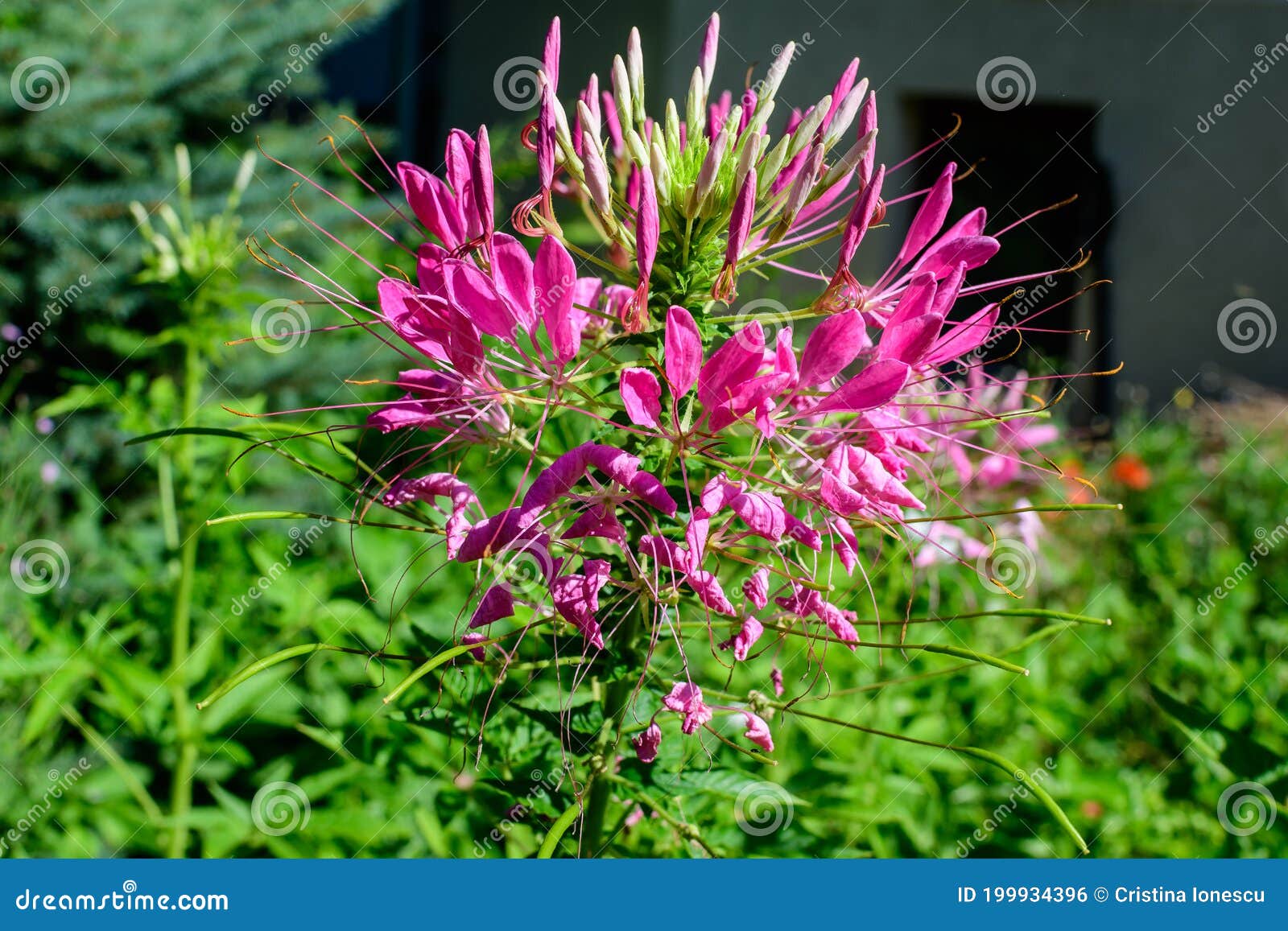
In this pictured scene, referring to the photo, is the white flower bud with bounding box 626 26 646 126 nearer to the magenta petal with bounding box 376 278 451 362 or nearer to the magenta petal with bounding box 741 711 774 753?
the magenta petal with bounding box 376 278 451 362

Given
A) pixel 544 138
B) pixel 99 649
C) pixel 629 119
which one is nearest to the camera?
pixel 544 138

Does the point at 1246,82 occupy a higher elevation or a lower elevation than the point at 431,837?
higher

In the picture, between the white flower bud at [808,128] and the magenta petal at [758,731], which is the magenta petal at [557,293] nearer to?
the white flower bud at [808,128]

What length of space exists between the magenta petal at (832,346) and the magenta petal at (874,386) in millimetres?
34

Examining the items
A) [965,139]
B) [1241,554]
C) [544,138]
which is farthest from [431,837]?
[965,139]

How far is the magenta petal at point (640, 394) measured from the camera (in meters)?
0.96

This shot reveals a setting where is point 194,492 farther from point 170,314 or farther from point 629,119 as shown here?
point 629,119

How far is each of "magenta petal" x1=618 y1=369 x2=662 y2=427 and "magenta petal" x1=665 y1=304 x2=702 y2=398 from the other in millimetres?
23

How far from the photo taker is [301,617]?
206 cm

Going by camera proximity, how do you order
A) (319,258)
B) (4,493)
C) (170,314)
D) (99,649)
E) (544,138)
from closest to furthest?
(544,138), (99,649), (170,314), (4,493), (319,258)

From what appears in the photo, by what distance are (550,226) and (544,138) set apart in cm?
12

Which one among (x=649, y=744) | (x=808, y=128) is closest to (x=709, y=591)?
(x=649, y=744)

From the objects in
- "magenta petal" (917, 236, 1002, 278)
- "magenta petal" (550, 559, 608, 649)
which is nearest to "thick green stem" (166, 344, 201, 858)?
"magenta petal" (550, 559, 608, 649)

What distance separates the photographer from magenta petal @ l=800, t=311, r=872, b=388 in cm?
101
